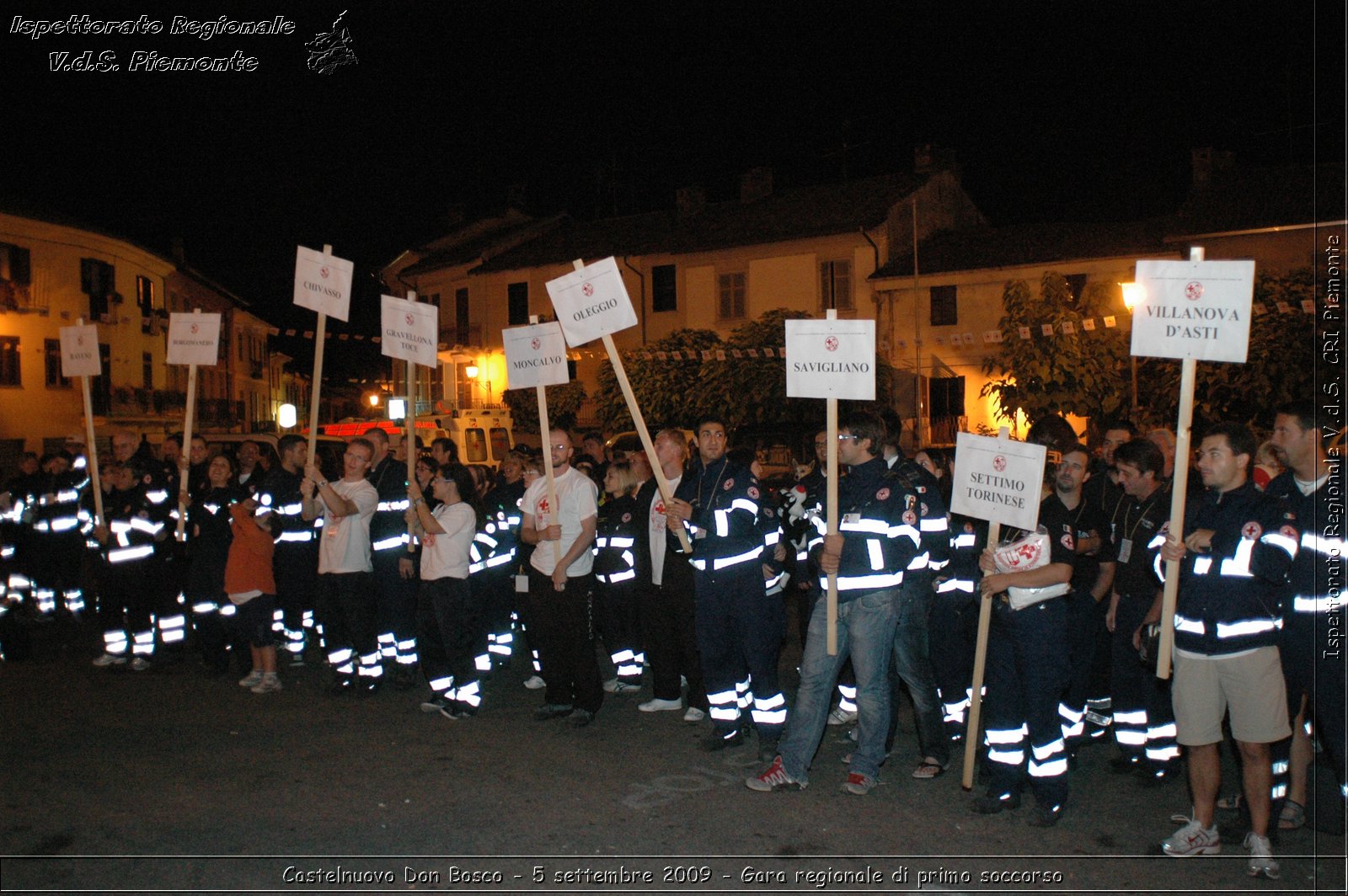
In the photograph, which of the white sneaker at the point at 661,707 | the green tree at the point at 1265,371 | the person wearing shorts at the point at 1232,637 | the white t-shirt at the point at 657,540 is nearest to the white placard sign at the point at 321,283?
the white t-shirt at the point at 657,540

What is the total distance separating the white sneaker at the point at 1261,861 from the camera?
4.87 m

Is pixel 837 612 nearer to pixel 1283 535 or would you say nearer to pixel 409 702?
pixel 1283 535

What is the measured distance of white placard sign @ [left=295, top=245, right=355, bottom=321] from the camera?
30.8 ft

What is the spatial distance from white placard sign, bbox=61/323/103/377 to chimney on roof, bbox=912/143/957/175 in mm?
32351

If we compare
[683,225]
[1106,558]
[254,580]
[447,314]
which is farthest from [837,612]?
[447,314]

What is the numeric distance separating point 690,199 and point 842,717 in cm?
3626

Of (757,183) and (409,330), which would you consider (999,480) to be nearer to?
(409,330)

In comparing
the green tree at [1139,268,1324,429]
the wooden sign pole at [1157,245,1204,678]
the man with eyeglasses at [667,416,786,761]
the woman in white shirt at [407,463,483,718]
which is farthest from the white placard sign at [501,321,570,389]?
the green tree at [1139,268,1324,429]

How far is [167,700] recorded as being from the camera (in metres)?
8.38

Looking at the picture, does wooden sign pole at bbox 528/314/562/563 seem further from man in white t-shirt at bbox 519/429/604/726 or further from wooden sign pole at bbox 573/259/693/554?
wooden sign pole at bbox 573/259/693/554

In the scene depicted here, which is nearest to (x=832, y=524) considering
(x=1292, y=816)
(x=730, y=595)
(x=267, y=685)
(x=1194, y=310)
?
(x=730, y=595)

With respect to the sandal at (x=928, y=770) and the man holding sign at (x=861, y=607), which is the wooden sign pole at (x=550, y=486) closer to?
the man holding sign at (x=861, y=607)

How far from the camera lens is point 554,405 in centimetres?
3806

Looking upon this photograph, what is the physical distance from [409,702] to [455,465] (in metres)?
1.87
